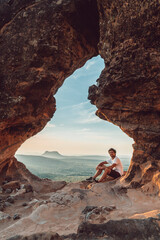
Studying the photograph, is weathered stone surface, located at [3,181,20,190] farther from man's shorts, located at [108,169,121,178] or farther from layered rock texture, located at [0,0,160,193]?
man's shorts, located at [108,169,121,178]

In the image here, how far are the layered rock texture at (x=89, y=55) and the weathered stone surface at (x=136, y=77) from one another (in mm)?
32

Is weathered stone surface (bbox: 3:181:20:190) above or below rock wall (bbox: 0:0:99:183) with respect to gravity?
below

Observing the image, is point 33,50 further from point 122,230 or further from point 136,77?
point 122,230

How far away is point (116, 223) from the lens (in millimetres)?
2934

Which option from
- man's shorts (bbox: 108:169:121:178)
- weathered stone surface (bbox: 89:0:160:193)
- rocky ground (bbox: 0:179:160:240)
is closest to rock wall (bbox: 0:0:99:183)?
weathered stone surface (bbox: 89:0:160:193)

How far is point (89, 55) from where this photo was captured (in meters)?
11.2

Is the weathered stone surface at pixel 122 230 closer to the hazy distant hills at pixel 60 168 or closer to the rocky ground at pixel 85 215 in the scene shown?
the rocky ground at pixel 85 215

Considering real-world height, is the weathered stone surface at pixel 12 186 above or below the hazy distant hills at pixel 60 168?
above

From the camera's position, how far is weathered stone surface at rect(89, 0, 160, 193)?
19.4 ft

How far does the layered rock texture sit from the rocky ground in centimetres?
118

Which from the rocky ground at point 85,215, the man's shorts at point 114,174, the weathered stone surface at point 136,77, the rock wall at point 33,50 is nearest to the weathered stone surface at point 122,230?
the rocky ground at point 85,215

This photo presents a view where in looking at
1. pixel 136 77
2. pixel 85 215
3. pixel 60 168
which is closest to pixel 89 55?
pixel 136 77

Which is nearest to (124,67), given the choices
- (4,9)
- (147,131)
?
(147,131)

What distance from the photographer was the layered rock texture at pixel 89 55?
605 cm
